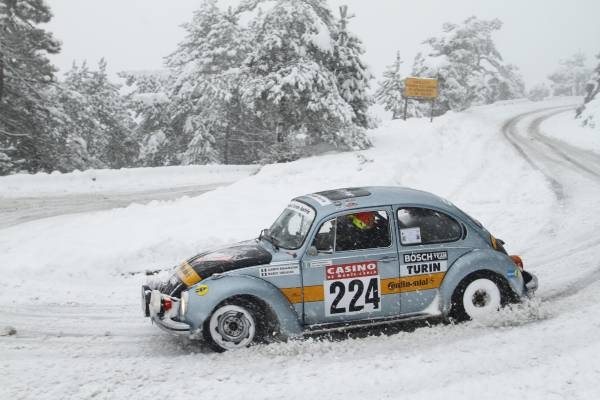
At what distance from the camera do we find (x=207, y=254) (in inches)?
275

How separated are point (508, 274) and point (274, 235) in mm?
2950

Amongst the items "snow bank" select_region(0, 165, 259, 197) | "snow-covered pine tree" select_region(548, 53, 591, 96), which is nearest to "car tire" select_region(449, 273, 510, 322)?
"snow bank" select_region(0, 165, 259, 197)

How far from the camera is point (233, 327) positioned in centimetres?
611

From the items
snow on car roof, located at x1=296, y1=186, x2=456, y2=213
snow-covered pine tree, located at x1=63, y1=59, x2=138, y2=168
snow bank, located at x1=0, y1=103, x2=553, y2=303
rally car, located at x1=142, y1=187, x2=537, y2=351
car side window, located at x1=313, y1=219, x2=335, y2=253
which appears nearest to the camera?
rally car, located at x1=142, y1=187, x2=537, y2=351

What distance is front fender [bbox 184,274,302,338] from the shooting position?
19.6ft

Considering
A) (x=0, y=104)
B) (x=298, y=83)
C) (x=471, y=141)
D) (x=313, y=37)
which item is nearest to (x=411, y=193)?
(x=298, y=83)

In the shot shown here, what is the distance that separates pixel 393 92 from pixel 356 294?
130 feet

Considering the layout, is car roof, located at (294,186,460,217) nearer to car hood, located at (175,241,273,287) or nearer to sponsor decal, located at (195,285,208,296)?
car hood, located at (175,241,273,287)

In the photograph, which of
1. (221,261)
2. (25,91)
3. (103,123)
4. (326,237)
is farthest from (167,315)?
(103,123)

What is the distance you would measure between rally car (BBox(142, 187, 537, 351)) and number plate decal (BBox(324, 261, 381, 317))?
0.01 metres

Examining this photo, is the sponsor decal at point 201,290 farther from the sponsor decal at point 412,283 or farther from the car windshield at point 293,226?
the sponsor decal at point 412,283

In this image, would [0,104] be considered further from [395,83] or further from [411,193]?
[395,83]

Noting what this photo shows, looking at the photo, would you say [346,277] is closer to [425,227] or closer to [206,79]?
[425,227]

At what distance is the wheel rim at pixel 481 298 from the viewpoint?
258 inches
